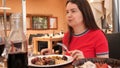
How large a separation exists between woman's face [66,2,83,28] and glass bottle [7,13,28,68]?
82cm

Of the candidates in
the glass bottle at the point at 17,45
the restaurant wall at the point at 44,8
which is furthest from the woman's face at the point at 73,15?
the restaurant wall at the point at 44,8

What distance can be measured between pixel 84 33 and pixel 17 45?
93 centimetres

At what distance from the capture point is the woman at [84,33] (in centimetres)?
137

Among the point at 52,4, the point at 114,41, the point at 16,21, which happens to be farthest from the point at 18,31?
the point at 52,4

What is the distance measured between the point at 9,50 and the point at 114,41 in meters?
1.17

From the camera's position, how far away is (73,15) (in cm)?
140

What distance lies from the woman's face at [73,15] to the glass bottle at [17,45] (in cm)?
82

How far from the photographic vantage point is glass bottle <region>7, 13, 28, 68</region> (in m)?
0.57

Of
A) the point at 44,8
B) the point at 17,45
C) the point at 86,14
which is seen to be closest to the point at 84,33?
the point at 86,14

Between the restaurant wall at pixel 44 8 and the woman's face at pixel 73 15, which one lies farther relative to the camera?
the restaurant wall at pixel 44 8

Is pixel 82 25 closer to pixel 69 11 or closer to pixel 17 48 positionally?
pixel 69 11

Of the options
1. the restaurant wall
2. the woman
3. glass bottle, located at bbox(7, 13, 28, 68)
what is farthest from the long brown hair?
the restaurant wall

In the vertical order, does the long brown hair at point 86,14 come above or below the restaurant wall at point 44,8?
below

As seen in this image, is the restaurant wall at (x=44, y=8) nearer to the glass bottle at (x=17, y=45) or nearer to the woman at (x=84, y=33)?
the woman at (x=84, y=33)
